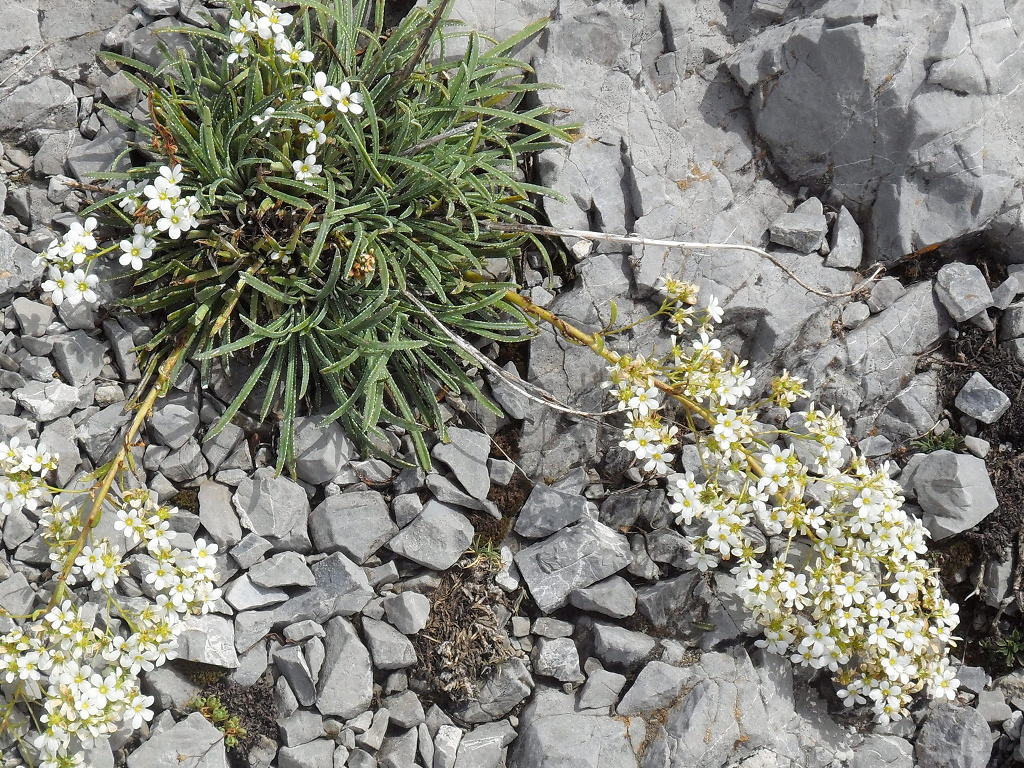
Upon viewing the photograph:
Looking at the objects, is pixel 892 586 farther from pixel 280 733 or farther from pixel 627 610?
pixel 280 733

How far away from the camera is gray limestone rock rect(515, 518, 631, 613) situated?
474cm

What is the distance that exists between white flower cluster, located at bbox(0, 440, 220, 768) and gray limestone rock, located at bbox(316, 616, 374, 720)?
0.71 m

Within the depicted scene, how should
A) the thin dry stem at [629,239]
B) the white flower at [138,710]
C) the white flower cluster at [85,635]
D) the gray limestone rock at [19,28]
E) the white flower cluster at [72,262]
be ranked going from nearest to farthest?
the white flower cluster at [85,635] < the white flower at [138,710] < the white flower cluster at [72,262] < the thin dry stem at [629,239] < the gray limestone rock at [19,28]

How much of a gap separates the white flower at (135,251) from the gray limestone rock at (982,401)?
183 inches

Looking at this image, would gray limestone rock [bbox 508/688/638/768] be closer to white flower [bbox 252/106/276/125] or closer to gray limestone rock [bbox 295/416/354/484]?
gray limestone rock [bbox 295/416/354/484]

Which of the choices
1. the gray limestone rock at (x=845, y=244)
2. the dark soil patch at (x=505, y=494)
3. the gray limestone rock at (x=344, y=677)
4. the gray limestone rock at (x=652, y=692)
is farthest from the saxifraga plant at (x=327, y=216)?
the gray limestone rock at (x=845, y=244)

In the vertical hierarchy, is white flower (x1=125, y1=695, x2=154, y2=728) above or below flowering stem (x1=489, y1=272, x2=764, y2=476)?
below

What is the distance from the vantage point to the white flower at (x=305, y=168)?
4539 millimetres

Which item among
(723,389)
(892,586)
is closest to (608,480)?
(723,389)

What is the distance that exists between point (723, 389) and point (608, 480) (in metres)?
1.06

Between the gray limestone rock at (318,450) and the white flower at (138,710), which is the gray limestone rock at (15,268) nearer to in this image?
the gray limestone rock at (318,450)

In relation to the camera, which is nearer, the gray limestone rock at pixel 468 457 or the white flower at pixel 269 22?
the white flower at pixel 269 22

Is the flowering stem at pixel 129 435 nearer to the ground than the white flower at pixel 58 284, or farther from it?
nearer to the ground

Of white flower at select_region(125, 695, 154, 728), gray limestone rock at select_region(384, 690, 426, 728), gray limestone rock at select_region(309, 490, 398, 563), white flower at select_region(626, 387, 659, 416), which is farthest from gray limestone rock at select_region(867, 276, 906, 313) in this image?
white flower at select_region(125, 695, 154, 728)
